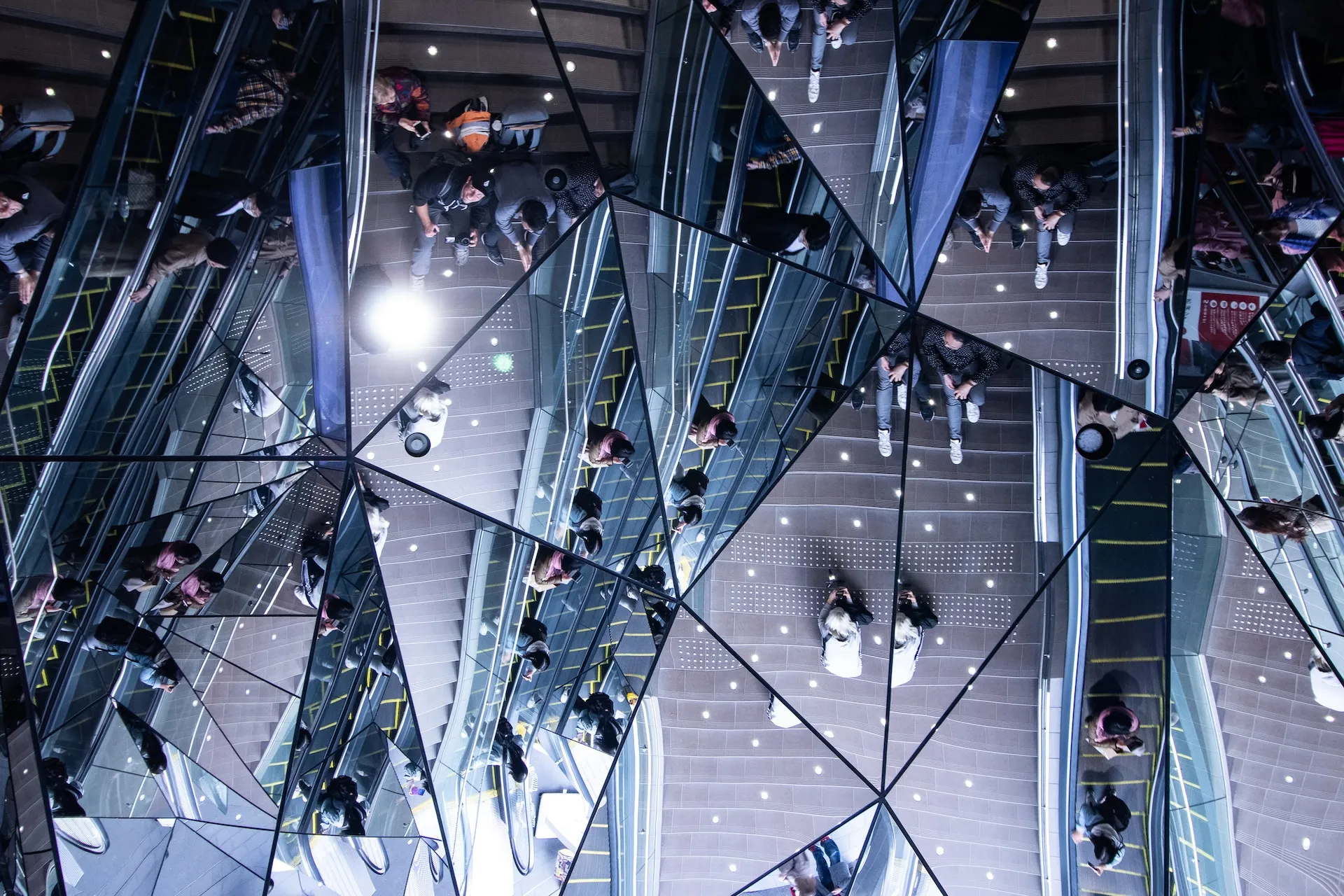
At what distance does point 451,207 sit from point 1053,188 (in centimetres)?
449

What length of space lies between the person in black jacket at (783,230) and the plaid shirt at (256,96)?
355 centimetres

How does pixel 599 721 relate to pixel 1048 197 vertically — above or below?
below

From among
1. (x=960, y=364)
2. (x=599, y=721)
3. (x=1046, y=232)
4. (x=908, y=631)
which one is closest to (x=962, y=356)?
(x=960, y=364)

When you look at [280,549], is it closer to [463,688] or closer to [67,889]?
[463,688]

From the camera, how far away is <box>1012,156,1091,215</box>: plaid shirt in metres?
8.75

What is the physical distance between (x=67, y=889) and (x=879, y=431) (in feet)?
25.5

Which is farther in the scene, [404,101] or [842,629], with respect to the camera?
[842,629]

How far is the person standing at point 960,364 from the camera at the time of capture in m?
9.26

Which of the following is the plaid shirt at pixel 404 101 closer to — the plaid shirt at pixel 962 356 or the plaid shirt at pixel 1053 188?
the plaid shirt at pixel 962 356

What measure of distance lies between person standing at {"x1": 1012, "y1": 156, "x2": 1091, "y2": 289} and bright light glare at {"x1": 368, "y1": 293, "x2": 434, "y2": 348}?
15.0 ft

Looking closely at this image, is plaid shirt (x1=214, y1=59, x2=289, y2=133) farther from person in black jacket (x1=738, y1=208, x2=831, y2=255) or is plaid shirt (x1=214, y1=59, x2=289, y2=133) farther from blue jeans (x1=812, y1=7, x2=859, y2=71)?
blue jeans (x1=812, y1=7, x2=859, y2=71)

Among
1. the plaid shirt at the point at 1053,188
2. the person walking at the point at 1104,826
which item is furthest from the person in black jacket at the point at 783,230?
the person walking at the point at 1104,826

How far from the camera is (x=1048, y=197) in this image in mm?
8828

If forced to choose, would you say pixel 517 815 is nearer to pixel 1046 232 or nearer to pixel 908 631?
pixel 908 631
